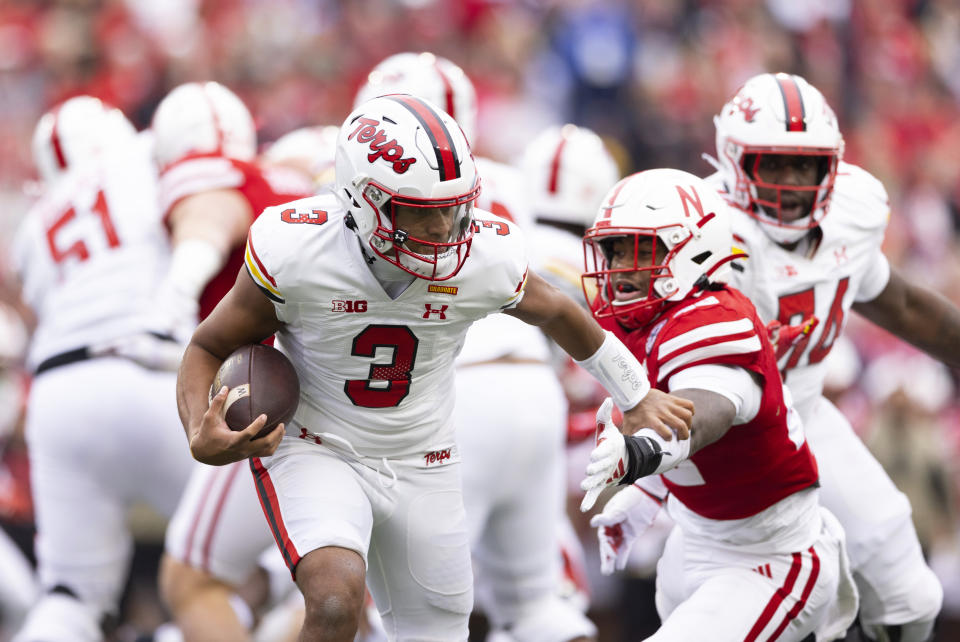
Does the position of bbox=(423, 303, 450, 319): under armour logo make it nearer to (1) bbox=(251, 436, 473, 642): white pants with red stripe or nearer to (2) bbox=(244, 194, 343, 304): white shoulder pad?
(2) bbox=(244, 194, 343, 304): white shoulder pad

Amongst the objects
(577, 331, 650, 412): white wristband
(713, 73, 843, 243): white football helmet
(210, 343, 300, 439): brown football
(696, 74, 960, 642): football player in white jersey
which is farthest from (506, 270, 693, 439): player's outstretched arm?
(713, 73, 843, 243): white football helmet

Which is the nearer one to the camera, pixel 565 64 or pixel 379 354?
pixel 379 354

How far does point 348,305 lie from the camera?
3527 mm

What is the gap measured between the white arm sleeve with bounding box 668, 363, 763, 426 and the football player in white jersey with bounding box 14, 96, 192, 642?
7.60 feet

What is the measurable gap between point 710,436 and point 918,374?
4.72 m

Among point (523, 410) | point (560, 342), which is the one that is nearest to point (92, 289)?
point (523, 410)

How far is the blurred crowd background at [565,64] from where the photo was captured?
34.2 ft

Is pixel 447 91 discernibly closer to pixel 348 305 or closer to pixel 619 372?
pixel 348 305

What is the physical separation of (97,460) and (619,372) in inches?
96.4

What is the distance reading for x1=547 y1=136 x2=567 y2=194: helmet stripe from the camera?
5906mm

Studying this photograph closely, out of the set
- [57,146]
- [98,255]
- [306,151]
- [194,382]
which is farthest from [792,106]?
[57,146]

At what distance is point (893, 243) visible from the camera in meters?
9.71

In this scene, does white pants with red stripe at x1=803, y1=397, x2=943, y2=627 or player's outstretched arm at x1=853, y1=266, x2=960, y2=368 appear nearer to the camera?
white pants with red stripe at x1=803, y1=397, x2=943, y2=627

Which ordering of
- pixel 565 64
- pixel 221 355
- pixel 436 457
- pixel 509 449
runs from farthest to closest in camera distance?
pixel 565 64 → pixel 509 449 → pixel 436 457 → pixel 221 355
